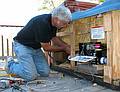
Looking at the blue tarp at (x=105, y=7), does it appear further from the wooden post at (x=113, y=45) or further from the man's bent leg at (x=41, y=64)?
the man's bent leg at (x=41, y=64)

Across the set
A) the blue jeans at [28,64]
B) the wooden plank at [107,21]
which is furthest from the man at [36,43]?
the wooden plank at [107,21]

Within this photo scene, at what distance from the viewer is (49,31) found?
3426mm

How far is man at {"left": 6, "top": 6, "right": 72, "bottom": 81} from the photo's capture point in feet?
10.6

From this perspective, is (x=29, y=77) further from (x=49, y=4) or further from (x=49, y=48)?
(x=49, y=4)

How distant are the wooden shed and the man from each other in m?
0.21

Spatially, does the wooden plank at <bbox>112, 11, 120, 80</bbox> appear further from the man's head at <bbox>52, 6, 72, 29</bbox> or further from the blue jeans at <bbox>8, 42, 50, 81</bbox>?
the blue jeans at <bbox>8, 42, 50, 81</bbox>

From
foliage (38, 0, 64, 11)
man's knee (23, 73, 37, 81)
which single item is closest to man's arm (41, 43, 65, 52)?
man's knee (23, 73, 37, 81)

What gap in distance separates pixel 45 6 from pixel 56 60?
317 cm

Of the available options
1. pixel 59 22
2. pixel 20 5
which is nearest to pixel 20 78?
pixel 59 22

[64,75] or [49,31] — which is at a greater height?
[49,31]

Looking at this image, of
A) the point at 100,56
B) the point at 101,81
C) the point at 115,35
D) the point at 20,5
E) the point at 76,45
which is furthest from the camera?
the point at 20,5

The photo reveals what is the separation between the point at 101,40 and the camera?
11.2 feet

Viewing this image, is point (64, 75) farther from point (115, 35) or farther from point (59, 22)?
point (115, 35)

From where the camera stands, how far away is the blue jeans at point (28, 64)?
3.56m
